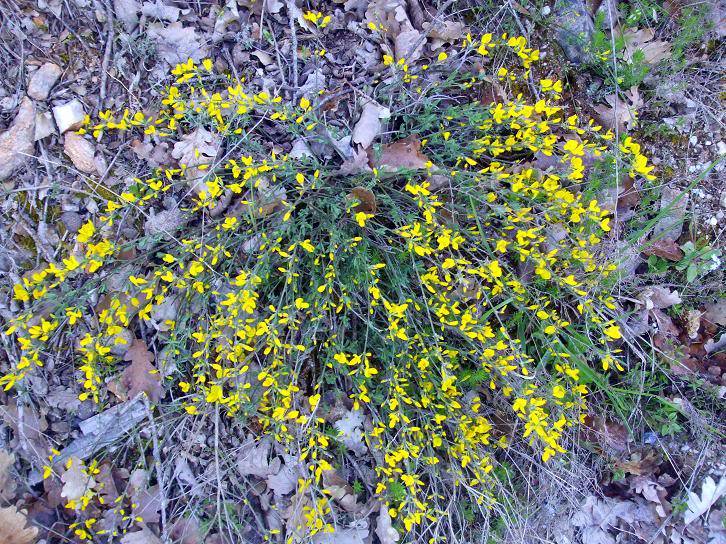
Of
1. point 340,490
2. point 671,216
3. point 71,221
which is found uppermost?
point 71,221

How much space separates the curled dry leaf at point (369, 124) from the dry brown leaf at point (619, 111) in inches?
63.7

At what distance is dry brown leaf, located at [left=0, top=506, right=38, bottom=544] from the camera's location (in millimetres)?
2980

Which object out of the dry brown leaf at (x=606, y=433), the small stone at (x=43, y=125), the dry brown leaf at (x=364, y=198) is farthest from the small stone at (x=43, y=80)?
the dry brown leaf at (x=606, y=433)

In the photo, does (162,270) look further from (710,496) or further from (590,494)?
(710,496)

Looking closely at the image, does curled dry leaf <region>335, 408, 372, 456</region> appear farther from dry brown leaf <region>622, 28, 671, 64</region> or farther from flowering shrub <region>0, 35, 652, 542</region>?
dry brown leaf <region>622, 28, 671, 64</region>

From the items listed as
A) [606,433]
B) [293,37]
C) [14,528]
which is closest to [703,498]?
[606,433]

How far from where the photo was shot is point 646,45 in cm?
411

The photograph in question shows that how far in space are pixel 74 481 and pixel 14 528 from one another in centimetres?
35

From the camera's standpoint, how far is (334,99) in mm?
3637

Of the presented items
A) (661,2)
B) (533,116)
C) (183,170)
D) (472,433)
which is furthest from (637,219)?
(183,170)

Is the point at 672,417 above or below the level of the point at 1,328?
below

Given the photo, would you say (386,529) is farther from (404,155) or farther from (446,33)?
(446,33)

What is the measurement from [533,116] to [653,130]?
104cm

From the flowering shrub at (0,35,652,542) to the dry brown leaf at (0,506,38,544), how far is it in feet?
2.28
